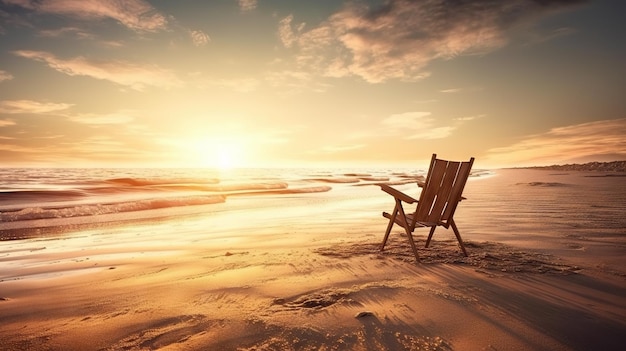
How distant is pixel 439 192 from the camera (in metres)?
5.02

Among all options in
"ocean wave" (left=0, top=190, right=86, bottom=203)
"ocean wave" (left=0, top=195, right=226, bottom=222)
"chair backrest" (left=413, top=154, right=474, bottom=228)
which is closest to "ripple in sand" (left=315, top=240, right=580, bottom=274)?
"chair backrest" (left=413, top=154, right=474, bottom=228)

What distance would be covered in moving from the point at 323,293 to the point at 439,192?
2.71 metres

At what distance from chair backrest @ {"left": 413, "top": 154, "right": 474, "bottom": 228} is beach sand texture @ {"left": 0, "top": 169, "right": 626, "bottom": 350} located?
0.59 metres

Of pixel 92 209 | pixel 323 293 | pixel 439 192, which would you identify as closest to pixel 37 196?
pixel 92 209

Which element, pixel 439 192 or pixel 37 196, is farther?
pixel 37 196

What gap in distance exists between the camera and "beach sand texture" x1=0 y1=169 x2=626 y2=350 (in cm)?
248

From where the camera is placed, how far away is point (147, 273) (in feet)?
14.1

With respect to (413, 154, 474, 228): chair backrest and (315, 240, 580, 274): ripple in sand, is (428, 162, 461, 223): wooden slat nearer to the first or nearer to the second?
(413, 154, 474, 228): chair backrest

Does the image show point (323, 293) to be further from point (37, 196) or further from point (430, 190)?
point (37, 196)

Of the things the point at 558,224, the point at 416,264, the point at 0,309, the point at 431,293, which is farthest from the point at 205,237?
the point at 558,224

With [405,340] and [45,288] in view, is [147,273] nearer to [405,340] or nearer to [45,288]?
[45,288]

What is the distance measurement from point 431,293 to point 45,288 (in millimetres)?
4561

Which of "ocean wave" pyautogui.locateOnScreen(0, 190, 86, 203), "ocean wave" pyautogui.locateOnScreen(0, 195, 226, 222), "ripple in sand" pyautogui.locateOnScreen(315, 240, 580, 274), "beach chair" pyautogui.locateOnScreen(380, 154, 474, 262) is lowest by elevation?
"ocean wave" pyautogui.locateOnScreen(0, 195, 226, 222)

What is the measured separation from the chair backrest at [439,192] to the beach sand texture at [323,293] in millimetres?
589
